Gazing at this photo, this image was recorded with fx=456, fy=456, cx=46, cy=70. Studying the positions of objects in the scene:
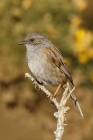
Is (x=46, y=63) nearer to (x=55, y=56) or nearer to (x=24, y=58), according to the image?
(x=55, y=56)

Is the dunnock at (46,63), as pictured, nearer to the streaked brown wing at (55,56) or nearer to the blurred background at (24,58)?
the streaked brown wing at (55,56)

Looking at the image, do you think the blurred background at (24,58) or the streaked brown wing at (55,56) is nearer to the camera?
the streaked brown wing at (55,56)

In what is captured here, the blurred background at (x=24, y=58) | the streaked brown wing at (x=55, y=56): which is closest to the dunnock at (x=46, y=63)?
the streaked brown wing at (x=55, y=56)

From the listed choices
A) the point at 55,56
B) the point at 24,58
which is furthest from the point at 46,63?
the point at 24,58

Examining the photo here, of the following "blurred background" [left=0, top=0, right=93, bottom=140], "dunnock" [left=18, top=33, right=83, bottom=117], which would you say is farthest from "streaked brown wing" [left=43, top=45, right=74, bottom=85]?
"blurred background" [left=0, top=0, right=93, bottom=140]

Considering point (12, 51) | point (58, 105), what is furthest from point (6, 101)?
point (58, 105)

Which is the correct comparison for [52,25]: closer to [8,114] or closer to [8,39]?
[8,39]

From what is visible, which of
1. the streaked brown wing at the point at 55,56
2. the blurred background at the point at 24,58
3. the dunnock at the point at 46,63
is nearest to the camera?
the dunnock at the point at 46,63
